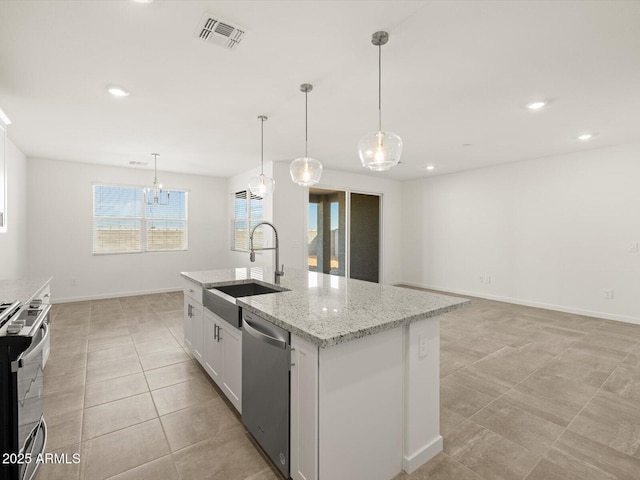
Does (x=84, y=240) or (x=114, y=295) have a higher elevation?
(x=84, y=240)

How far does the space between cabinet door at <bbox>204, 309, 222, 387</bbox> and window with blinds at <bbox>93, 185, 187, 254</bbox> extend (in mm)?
4674

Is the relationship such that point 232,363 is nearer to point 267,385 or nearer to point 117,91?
point 267,385

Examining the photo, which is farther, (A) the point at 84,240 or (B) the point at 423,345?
(A) the point at 84,240

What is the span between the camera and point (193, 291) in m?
2.95

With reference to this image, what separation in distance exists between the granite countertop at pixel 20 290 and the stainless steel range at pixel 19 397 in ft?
1.67

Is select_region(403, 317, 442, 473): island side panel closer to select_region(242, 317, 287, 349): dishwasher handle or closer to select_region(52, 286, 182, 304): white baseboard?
select_region(242, 317, 287, 349): dishwasher handle

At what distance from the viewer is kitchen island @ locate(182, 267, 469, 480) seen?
139 cm

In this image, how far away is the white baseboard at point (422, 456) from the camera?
5.58 feet

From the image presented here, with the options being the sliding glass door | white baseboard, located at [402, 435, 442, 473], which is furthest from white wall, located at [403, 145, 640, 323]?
white baseboard, located at [402, 435, 442, 473]

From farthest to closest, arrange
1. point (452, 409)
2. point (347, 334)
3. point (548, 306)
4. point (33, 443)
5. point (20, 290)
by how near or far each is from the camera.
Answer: point (548, 306) < point (20, 290) < point (452, 409) < point (33, 443) < point (347, 334)

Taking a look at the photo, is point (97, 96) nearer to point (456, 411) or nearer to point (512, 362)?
point (456, 411)

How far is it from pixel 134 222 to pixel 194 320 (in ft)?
14.6

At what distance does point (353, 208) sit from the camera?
268 inches

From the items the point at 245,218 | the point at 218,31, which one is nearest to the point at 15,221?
the point at 245,218
